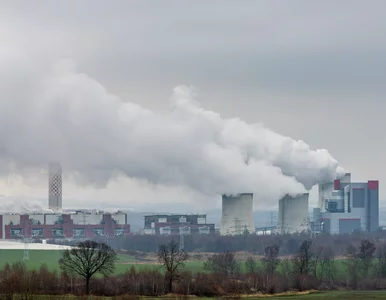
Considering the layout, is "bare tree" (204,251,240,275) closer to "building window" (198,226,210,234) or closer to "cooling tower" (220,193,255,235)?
"cooling tower" (220,193,255,235)

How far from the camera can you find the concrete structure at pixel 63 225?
102 meters

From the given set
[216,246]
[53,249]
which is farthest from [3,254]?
[216,246]

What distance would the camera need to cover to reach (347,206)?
100125 mm

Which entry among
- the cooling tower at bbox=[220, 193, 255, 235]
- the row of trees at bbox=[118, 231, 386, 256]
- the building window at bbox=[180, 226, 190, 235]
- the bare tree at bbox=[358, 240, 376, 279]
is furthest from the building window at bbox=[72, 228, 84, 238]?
the bare tree at bbox=[358, 240, 376, 279]

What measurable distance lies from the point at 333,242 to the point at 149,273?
139ft

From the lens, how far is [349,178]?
10012 centimetres

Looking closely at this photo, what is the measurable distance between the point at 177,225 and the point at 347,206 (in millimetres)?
19269

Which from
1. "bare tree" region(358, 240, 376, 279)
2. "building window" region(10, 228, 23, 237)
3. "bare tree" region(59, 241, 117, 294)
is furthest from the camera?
"building window" region(10, 228, 23, 237)

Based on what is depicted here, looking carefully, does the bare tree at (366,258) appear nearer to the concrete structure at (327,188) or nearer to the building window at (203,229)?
the concrete structure at (327,188)

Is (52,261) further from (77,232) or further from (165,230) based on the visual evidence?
(165,230)

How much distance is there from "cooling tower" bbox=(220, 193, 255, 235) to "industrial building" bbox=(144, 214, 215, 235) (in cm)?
1689

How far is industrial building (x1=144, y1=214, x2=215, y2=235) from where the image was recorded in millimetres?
108812

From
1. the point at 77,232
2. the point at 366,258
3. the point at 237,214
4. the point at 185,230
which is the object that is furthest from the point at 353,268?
the point at 77,232

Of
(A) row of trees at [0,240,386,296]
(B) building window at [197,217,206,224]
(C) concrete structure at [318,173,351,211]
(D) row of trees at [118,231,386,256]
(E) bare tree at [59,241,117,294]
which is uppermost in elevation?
(C) concrete structure at [318,173,351,211]
